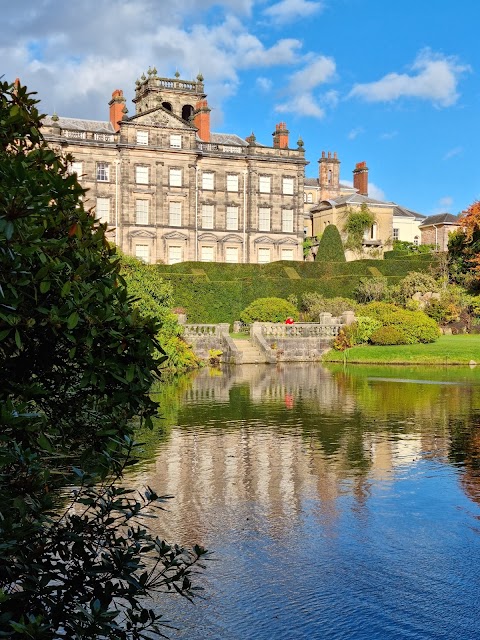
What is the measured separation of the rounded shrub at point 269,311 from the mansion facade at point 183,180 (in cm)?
1598

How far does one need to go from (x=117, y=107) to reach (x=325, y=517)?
2353 inches

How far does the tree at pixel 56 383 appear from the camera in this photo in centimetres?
440

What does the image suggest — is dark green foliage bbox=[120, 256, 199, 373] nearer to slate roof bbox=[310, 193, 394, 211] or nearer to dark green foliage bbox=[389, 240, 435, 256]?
slate roof bbox=[310, 193, 394, 211]

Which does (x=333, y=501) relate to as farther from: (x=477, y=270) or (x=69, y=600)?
(x=477, y=270)

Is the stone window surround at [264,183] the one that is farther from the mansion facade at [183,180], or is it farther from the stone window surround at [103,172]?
the stone window surround at [103,172]

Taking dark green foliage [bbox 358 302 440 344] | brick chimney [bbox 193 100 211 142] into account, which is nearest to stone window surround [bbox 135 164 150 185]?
brick chimney [bbox 193 100 211 142]

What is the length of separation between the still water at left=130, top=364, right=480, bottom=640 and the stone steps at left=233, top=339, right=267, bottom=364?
59.5 feet

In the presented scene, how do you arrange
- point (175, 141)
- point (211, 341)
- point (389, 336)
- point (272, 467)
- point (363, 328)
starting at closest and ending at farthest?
point (272, 467), point (211, 341), point (389, 336), point (363, 328), point (175, 141)

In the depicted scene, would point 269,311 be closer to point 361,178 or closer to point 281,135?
point 281,135

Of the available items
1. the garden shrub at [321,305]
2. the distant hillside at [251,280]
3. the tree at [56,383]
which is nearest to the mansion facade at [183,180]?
the distant hillside at [251,280]

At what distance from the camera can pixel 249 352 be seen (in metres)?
40.7

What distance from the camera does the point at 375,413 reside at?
2062 centimetres

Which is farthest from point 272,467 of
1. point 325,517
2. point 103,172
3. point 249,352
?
point 103,172

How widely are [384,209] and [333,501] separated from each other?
218 feet
